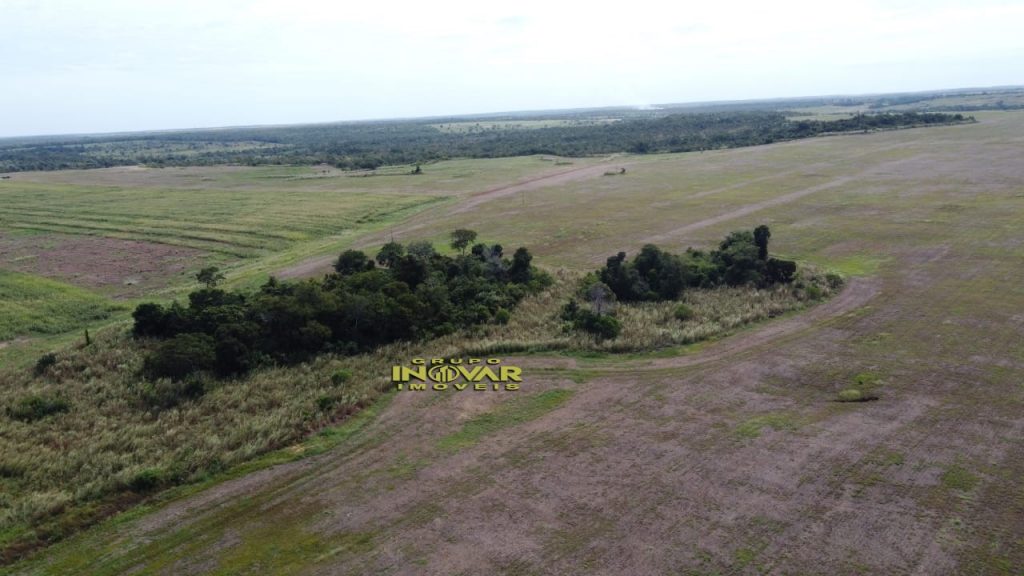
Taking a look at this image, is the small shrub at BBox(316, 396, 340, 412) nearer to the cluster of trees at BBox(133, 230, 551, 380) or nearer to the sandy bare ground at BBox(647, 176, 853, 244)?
the cluster of trees at BBox(133, 230, 551, 380)

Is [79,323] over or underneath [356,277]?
underneath

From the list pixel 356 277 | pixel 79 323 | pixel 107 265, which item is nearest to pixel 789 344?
pixel 356 277

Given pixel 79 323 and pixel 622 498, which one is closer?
pixel 622 498

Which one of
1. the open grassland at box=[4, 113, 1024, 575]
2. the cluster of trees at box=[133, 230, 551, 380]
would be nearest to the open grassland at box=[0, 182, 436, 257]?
the cluster of trees at box=[133, 230, 551, 380]

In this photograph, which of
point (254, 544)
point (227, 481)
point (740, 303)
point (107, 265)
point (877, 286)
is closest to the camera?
point (254, 544)

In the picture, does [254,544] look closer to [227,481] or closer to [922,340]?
[227,481]
